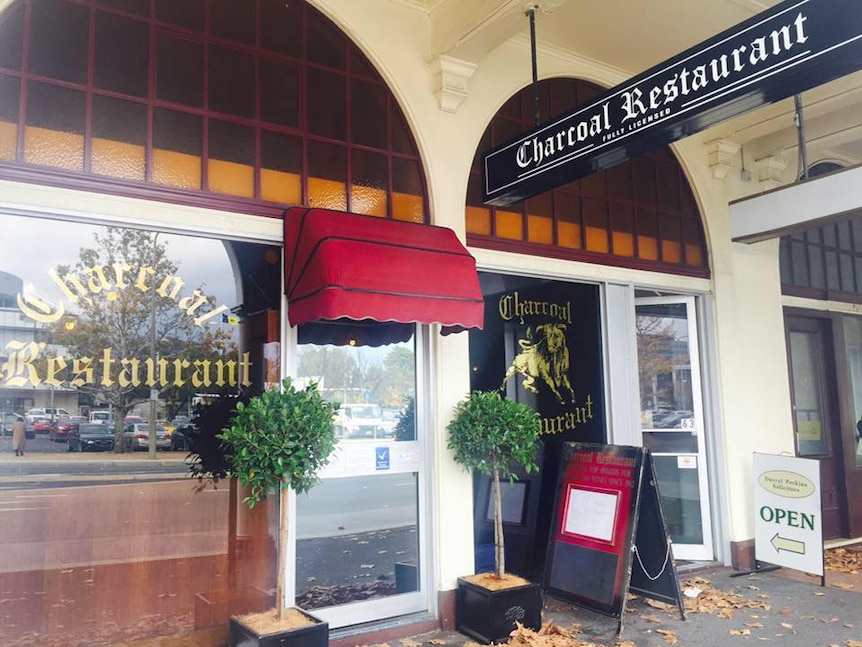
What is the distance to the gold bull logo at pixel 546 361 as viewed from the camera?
6008 mm

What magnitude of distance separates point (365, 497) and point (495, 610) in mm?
1133

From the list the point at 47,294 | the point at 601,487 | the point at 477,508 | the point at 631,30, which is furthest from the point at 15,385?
the point at 631,30

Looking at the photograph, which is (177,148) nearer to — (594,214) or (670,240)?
(594,214)

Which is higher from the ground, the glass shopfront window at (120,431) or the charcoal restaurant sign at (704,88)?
the charcoal restaurant sign at (704,88)

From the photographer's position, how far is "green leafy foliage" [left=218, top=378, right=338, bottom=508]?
3.83 meters

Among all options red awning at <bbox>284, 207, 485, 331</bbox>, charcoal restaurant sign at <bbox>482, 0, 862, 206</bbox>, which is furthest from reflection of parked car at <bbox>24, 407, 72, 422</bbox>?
charcoal restaurant sign at <bbox>482, 0, 862, 206</bbox>

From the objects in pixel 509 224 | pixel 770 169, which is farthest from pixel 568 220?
pixel 770 169

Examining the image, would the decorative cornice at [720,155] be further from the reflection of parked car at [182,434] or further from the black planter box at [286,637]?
the black planter box at [286,637]

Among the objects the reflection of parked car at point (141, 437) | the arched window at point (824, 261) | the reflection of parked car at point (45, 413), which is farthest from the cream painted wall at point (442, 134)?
the arched window at point (824, 261)

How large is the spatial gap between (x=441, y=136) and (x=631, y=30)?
1934 mm

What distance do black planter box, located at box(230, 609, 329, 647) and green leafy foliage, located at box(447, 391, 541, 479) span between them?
1529 mm

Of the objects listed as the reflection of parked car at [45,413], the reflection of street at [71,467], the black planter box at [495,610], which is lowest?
the black planter box at [495,610]

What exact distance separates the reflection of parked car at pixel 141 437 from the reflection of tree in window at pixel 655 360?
14.0ft

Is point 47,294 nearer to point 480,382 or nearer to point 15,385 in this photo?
point 15,385
